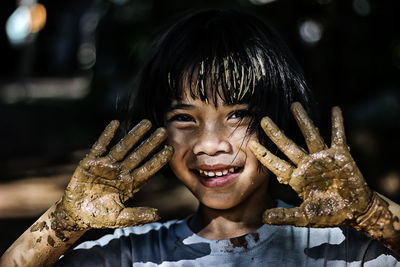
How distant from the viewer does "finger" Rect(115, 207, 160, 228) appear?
1.45m

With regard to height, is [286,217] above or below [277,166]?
below

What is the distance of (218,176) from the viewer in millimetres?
1685

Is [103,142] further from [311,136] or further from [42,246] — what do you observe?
[311,136]

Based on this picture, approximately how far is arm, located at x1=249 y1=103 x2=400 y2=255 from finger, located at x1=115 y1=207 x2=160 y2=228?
1.03 feet

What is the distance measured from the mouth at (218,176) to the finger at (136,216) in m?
0.27

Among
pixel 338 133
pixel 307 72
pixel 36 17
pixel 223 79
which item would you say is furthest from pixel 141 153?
pixel 36 17

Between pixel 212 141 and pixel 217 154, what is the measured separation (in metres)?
0.05

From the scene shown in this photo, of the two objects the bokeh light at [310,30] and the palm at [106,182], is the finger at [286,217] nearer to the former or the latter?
the palm at [106,182]

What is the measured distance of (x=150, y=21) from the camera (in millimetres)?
4094

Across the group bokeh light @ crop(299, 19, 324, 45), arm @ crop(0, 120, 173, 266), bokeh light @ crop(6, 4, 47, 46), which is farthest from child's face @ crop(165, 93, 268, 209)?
bokeh light @ crop(6, 4, 47, 46)

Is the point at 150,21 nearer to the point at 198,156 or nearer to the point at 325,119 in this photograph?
the point at 325,119

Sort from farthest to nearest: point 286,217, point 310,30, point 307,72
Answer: point 310,30
point 307,72
point 286,217

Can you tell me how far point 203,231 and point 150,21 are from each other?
104 inches

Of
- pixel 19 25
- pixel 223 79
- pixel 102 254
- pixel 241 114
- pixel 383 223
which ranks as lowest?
pixel 383 223
